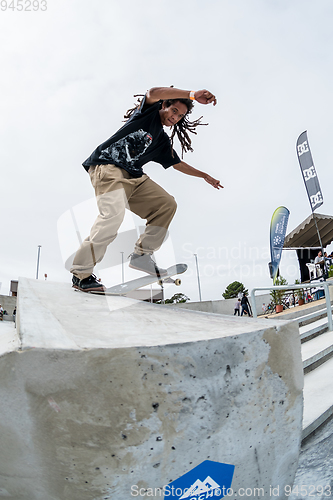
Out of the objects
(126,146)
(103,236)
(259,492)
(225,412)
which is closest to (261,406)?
(225,412)

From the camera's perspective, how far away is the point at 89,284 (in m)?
2.13

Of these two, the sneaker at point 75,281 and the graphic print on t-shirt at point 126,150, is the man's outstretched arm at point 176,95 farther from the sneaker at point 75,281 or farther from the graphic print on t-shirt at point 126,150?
the sneaker at point 75,281

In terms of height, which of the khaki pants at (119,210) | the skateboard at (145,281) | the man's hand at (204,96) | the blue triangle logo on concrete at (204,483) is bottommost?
the blue triangle logo on concrete at (204,483)

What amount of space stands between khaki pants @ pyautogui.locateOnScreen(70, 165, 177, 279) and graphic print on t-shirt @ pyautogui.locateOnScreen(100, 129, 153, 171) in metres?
0.07

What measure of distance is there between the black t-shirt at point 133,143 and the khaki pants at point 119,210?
6 cm

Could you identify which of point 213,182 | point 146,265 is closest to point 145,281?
point 146,265

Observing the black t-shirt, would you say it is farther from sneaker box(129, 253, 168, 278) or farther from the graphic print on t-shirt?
sneaker box(129, 253, 168, 278)

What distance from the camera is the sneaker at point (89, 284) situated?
2.12m

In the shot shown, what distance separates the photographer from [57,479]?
2.59ft

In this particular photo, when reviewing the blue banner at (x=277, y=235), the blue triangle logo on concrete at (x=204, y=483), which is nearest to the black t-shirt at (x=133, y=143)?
the blue triangle logo on concrete at (x=204, y=483)

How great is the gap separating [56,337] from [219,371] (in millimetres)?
479

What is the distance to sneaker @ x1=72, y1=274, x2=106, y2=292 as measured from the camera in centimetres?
212

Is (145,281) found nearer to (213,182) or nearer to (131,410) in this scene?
(213,182)

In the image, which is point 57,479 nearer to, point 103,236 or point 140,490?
point 140,490
